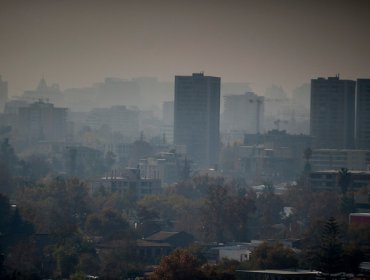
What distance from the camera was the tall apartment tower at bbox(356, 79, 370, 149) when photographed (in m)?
93.4

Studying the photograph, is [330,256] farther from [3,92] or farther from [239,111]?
[3,92]

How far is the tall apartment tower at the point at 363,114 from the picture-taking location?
93.4m

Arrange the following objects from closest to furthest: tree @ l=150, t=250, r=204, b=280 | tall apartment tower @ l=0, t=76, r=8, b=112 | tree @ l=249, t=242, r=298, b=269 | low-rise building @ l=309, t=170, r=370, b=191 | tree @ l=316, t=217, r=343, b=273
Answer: tree @ l=150, t=250, r=204, b=280 → tree @ l=316, t=217, r=343, b=273 → tree @ l=249, t=242, r=298, b=269 → low-rise building @ l=309, t=170, r=370, b=191 → tall apartment tower @ l=0, t=76, r=8, b=112

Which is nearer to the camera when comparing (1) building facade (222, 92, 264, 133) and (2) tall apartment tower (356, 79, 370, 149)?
(2) tall apartment tower (356, 79, 370, 149)

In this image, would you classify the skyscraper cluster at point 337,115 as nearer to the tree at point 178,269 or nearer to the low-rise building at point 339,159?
the low-rise building at point 339,159

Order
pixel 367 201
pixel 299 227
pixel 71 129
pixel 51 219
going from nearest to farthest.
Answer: pixel 51 219 < pixel 299 227 < pixel 367 201 < pixel 71 129

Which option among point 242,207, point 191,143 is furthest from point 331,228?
point 191,143

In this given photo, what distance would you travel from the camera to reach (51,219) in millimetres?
44031

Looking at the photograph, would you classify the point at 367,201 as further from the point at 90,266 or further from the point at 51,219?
the point at 90,266

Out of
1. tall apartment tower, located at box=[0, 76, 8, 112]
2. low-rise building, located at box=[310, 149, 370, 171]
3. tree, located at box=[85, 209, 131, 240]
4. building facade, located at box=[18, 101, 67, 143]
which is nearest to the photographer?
tree, located at box=[85, 209, 131, 240]

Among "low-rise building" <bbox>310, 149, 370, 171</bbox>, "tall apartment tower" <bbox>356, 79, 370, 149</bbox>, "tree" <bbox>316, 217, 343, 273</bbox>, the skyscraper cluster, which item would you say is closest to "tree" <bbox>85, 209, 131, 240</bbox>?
"tree" <bbox>316, 217, 343, 273</bbox>

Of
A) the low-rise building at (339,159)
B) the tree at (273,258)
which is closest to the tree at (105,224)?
the tree at (273,258)

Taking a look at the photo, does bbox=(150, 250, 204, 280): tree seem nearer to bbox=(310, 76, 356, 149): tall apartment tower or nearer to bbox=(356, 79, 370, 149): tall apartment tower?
bbox=(356, 79, 370, 149): tall apartment tower

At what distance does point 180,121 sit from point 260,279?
207 feet
